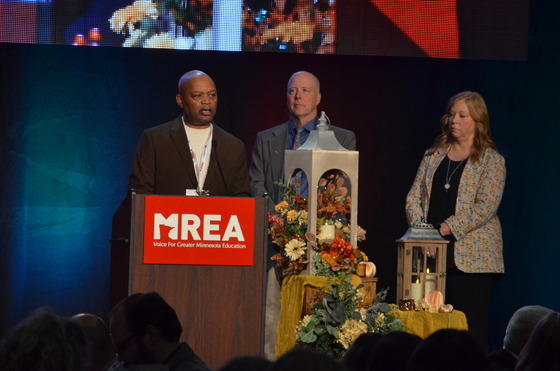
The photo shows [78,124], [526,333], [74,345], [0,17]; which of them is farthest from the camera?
[78,124]

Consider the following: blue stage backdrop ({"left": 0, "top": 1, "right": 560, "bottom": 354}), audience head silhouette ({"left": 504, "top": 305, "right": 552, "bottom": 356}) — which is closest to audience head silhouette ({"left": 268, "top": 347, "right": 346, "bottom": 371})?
audience head silhouette ({"left": 504, "top": 305, "right": 552, "bottom": 356})

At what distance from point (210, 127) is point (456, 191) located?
1.40m

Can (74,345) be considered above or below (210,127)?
below

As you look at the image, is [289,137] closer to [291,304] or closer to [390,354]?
[291,304]

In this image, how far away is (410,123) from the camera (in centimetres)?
750

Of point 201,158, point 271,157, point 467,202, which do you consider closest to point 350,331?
point 201,158

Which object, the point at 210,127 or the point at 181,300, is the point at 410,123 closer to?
the point at 210,127

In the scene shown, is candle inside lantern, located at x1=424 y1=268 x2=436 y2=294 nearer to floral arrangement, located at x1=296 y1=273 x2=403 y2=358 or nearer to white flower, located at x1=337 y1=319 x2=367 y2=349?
floral arrangement, located at x1=296 y1=273 x2=403 y2=358

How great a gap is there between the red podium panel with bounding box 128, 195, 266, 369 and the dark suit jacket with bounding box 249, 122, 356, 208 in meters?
1.41

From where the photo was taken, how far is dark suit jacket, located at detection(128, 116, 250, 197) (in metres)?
5.50

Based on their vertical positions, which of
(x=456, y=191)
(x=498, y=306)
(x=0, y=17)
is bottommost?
(x=498, y=306)

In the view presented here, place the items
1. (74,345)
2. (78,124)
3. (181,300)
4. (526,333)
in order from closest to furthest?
(74,345)
(526,333)
(181,300)
(78,124)

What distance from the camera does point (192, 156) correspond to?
5559 mm

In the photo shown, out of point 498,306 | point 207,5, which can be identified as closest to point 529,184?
point 498,306
